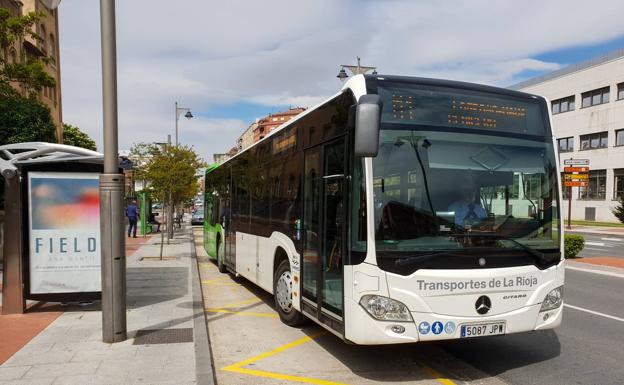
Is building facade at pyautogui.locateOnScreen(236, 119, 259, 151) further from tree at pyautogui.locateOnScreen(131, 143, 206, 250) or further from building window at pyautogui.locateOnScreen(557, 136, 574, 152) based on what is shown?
tree at pyautogui.locateOnScreen(131, 143, 206, 250)

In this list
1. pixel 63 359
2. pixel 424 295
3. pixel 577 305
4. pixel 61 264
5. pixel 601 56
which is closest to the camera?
pixel 424 295

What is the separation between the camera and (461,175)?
514cm

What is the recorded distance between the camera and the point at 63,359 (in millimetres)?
5500

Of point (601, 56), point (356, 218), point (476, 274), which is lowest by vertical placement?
point (476, 274)

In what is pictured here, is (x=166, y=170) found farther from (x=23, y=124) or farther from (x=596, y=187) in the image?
(x=596, y=187)

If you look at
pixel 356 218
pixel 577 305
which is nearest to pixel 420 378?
pixel 356 218

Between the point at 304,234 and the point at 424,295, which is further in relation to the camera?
the point at 304,234

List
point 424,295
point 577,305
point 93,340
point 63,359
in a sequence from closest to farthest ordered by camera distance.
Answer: point 424,295
point 63,359
point 93,340
point 577,305

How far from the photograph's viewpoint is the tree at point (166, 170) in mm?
22328

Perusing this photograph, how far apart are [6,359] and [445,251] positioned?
4.76 m

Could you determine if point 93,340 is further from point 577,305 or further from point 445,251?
point 577,305

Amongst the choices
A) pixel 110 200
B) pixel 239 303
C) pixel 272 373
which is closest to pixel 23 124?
pixel 239 303

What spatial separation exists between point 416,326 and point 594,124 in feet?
155

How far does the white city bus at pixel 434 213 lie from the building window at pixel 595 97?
4480 centimetres
